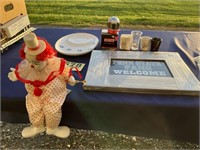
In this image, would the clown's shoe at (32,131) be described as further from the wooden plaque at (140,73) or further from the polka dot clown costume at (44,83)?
the wooden plaque at (140,73)

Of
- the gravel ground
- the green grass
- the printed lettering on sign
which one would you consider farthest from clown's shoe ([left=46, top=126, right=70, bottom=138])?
the green grass

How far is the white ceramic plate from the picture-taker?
0.94 m

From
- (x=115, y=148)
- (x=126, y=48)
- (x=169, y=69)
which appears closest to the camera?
(x=169, y=69)

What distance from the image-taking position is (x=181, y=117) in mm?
705

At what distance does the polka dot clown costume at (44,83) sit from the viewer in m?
0.64

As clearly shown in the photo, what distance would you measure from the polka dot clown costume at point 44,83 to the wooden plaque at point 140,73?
10cm

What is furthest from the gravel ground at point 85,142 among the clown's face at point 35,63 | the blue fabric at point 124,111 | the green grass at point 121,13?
the green grass at point 121,13

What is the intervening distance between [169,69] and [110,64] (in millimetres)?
230

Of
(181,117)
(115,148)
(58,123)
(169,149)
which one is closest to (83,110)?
(58,123)

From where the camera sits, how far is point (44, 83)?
650mm

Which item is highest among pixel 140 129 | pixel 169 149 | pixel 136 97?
pixel 136 97

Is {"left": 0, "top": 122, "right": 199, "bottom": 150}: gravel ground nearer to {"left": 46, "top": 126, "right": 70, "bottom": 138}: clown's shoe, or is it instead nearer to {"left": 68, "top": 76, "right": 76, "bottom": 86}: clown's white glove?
{"left": 46, "top": 126, "right": 70, "bottom": 138}: clown's shoe

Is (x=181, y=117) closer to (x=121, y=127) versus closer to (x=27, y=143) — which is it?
(x=121, y=127)

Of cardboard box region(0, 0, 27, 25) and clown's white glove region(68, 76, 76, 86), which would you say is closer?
clown's white glove region(68, 76, 76, 86)
